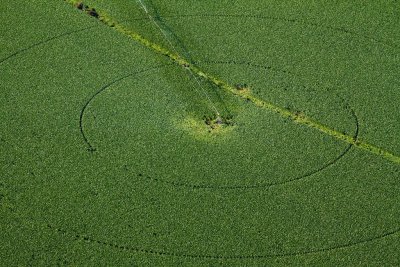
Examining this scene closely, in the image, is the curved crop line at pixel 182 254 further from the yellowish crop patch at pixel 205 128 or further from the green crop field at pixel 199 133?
the yellowish crop patch at pixel 205 128

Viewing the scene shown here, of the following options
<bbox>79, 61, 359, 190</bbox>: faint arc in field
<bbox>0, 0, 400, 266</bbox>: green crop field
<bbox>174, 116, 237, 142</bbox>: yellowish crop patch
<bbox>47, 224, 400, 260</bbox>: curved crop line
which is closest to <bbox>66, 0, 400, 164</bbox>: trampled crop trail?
<bbox>0, 0, 400, 266</bbox>: green crop field

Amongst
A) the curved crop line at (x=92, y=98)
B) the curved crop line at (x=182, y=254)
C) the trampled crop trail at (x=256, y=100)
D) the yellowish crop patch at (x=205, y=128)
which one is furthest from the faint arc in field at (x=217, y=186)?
the curved crop line at (x=182, y=254)

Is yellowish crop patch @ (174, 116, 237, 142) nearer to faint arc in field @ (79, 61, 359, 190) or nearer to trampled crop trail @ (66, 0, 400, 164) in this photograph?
trampled crop trail @ (66, 0, 400, 164)

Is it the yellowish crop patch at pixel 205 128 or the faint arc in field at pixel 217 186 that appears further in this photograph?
the yellowish crop patch at pixel 205 128

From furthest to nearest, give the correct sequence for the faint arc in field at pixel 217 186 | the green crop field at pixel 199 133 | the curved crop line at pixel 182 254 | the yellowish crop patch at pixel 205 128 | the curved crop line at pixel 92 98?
the yellowish crop patch at pixel 205 128
the curved crop line at pixel 92 98
the faint arc in field at pixel 217 186
the green crop field at pixel 199 133
the curved crop line at pixel 182 254

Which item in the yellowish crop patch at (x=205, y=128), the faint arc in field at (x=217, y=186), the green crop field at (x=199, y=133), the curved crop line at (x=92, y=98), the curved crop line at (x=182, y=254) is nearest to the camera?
the curved crop line at (x=182, y=254)

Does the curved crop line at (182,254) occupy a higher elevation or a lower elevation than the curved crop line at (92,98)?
lower
